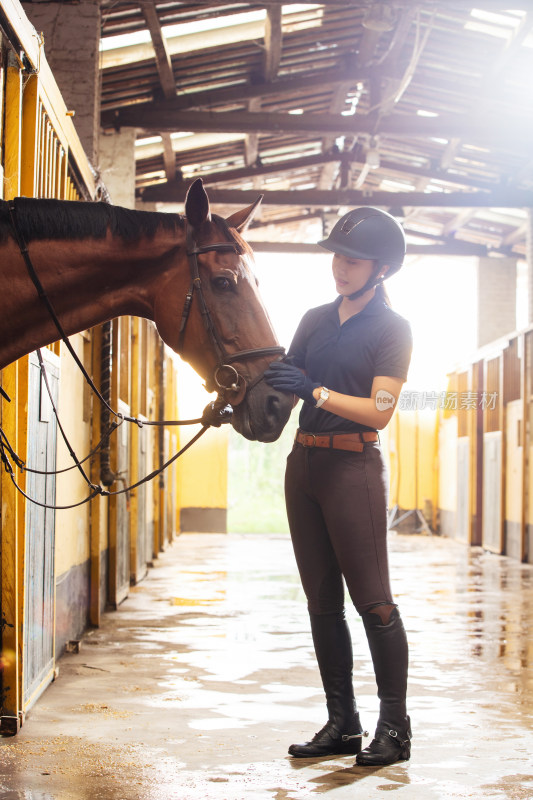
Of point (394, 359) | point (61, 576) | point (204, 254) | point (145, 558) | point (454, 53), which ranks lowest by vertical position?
point (145, 558)

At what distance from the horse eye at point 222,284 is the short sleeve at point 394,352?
53 centimetres

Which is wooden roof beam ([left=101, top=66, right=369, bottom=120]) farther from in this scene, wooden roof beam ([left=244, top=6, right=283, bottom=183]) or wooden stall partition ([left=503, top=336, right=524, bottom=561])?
wooden stall partition ([left=503, top=336, right=524, bottom=561])

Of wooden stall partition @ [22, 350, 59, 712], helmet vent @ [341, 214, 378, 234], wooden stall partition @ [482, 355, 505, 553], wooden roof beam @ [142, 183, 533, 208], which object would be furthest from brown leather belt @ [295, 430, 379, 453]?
wooden stall partition @ [482, 355, 505, 553]

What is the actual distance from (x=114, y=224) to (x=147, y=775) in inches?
59.2

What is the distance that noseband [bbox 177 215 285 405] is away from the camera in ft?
7.49

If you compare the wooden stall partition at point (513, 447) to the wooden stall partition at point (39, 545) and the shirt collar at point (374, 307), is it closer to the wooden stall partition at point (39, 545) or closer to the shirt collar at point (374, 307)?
the wooden stall partition at point (39, 545)

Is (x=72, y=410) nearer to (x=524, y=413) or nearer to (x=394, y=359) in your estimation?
(x=394, y=359)

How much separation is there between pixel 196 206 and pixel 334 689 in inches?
57.2

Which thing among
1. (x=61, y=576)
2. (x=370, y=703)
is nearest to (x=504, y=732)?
(x=370, y=703)

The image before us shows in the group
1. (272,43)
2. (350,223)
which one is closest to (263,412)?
(350,223)

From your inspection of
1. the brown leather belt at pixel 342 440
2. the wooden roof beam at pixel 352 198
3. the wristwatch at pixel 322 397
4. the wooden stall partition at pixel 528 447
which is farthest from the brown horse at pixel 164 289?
the wooden roof beam at pixel 352 198

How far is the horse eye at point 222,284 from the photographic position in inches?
90.6

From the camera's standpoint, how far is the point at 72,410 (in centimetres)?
491

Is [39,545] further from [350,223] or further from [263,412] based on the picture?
[350,223]
